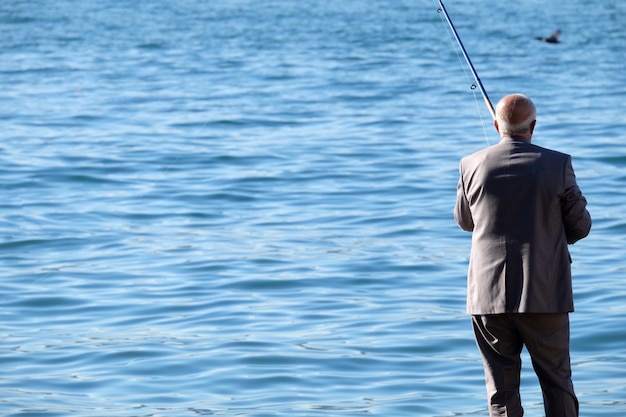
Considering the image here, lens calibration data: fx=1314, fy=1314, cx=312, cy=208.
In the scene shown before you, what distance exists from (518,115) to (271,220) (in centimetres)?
679

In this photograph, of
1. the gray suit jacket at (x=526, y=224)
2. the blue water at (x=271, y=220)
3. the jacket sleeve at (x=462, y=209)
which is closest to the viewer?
the gray suit jacket at (x=526, y=224)

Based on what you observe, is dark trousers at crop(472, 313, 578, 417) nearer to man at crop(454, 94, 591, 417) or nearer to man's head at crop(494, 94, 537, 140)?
man at crop(454, 94, 591, 417)

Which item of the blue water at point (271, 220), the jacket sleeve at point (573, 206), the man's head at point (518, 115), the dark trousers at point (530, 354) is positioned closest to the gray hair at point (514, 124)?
the man's head at point (518, 115)

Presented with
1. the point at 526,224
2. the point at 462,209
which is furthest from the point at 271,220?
the point at 526,224

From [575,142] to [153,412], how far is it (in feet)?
31.4

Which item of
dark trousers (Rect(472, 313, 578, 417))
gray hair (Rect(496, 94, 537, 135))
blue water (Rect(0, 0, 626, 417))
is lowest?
blue water (Rect(0, 0, 626, 417))

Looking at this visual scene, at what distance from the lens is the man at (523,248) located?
16.2 feet

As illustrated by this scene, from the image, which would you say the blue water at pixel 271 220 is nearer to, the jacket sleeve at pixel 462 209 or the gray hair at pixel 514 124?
the jacket sleeve at pixel 462 209

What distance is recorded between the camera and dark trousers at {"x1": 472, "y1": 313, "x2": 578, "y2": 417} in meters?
5.01

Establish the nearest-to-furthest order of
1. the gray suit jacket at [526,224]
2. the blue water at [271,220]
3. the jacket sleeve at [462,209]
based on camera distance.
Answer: the gray suit jacket at [526,224] → the jacket sleeve at [462,209] → the blue water at [271,220]

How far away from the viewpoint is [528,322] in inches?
197

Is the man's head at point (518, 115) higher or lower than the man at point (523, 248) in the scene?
higher

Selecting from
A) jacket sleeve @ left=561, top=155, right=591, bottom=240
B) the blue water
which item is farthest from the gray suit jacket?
the blue water

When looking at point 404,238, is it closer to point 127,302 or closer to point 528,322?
point 127,302
